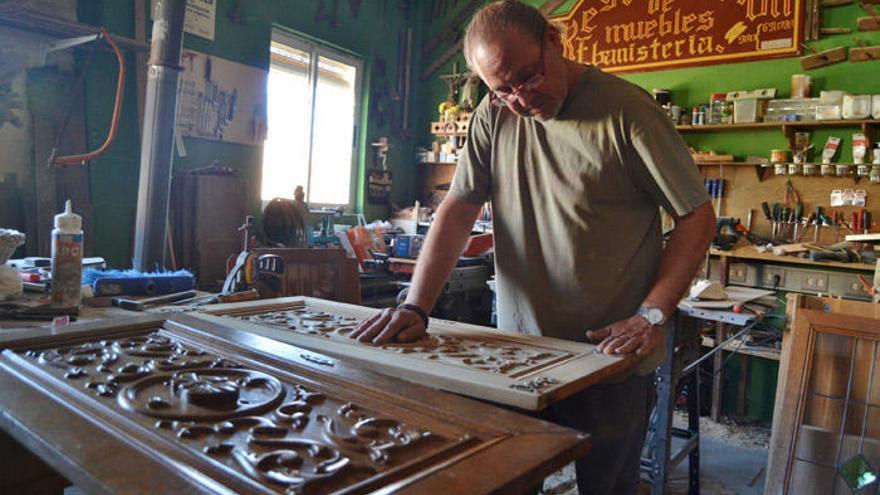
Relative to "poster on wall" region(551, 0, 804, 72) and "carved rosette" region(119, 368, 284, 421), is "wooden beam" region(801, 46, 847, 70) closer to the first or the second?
"poster on wall" region(551, 0, 804, 72)

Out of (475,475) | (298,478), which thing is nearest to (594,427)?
(475,475)

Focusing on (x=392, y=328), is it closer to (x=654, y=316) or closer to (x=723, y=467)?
(x=654, y=316)

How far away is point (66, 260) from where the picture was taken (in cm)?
158

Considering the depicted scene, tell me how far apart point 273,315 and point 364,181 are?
406 centimetres

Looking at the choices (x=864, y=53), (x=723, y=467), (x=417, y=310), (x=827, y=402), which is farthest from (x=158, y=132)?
(x=864, y=53)

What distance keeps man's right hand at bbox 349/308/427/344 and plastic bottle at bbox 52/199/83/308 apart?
2.65 feet

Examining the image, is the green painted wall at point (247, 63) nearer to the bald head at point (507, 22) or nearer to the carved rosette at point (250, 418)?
the carved rosette at point (250, 418)

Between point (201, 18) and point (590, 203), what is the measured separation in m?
3.48

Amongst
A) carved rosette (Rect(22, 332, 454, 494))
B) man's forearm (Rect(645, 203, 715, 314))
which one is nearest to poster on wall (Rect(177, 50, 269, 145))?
carved rosette (Rect(22, 332, 454, 494))

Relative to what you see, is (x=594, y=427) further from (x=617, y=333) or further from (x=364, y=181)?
(x=364, y=181)

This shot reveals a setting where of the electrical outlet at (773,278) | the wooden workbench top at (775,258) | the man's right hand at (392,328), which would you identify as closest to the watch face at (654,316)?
the man's right hand at (392,328)

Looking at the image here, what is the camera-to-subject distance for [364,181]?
18.0ft

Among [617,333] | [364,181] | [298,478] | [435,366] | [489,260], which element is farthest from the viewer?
[364,181]

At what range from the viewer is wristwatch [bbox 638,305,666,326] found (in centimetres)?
123
